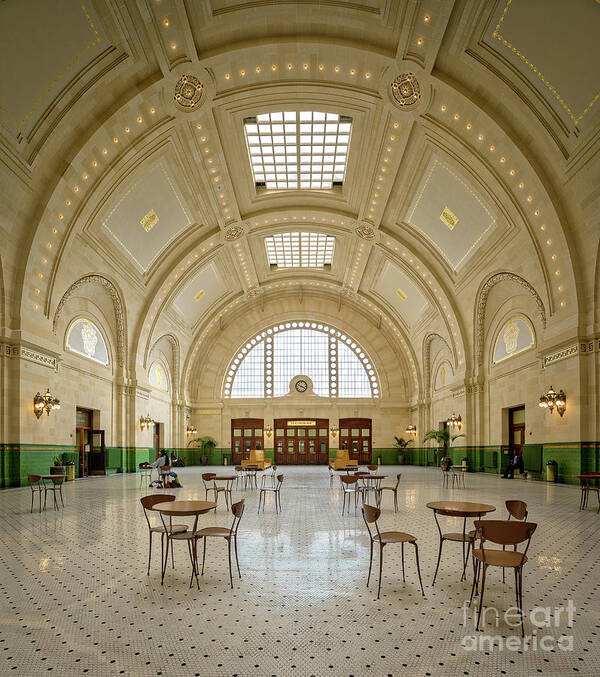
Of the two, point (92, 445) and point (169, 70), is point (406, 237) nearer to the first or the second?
point (169, 70)

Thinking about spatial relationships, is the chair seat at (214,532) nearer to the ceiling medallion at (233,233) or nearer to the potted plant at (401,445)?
the ceiling medallion at (233,233)

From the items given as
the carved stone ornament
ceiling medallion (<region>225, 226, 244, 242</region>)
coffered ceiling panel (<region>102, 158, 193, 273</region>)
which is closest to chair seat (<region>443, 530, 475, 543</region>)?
the carved stone ornament

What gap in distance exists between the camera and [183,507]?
21.4 ft

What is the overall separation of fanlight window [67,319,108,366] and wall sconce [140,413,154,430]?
435cm

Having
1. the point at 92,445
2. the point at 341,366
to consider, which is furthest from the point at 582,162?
the point at 341,366

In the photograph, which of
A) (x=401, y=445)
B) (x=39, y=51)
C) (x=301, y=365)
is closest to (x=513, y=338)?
(x=401, y=445)

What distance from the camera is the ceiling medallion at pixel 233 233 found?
25420 mm

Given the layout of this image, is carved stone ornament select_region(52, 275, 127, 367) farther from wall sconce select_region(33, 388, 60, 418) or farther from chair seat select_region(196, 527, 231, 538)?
chair seat select_region(196, 527, 231, 538)

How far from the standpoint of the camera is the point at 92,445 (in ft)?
75.6

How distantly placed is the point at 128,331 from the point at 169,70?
41.4 feet

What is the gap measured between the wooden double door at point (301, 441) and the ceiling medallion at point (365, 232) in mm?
16682

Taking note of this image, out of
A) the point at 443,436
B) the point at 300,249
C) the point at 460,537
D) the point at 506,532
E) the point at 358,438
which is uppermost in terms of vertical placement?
the point at 300,249

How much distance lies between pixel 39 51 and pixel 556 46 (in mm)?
12563

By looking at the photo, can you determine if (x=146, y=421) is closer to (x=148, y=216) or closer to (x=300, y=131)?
(x=148, y=216)
